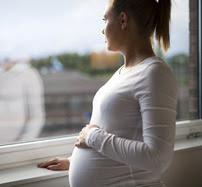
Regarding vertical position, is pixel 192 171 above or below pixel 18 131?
below

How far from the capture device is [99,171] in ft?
3.64

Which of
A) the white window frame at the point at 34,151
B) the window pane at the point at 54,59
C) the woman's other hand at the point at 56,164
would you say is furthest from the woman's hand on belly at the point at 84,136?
the window pane at the point at 54,59

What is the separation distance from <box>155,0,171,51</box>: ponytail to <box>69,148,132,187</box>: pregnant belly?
496 millimetres

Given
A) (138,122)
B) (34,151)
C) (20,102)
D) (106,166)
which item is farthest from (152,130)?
(20,102)

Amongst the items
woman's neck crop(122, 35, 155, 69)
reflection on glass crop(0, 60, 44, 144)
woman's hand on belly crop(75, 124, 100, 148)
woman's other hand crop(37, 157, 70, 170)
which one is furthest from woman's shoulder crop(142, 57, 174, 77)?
reflection on glass crop(0, 60, 44, 144)

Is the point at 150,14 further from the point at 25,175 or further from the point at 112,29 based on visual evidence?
the point at 25,175

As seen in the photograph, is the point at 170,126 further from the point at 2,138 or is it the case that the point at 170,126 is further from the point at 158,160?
the point at 2,138

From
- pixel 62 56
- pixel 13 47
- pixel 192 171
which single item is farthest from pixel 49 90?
pixel 192 171

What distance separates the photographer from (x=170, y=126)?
100 cm

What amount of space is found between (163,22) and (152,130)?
1.41ft

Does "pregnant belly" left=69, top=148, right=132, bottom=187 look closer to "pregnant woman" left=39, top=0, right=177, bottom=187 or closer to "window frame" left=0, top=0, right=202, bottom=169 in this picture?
"pregnant woman" left=39, top=0, right=177, bottom=187

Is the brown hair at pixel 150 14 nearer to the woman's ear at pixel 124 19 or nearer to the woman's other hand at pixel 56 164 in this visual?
the woman's ear at pixel 124 19

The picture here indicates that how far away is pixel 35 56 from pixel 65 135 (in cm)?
53

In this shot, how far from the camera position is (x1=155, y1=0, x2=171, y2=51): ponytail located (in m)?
1.15
